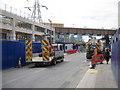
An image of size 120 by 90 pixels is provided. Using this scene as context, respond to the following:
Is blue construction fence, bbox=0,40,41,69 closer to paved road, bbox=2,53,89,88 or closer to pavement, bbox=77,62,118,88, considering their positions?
paved road, bbox=2,53,89,88

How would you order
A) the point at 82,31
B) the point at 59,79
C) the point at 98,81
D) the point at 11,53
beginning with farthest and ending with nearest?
the point at 82,31, the point at 11,53, the point at 59,79, the point at 98,81

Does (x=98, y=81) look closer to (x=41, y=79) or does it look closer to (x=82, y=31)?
(x=41, y=79)

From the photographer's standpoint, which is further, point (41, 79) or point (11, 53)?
point (11, 53)

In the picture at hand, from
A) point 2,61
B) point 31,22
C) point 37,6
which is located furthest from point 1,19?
point 37,6

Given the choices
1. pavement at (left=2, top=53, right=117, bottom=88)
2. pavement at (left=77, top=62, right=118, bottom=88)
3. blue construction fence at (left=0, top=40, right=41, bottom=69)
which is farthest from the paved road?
blue construction fence at (left=0, top=40, right=41, bottom=69)

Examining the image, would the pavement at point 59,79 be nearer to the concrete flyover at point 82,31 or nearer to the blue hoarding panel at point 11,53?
the blue hoarding panel at point 11,53

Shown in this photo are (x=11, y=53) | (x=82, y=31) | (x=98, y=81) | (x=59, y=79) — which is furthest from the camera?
(x=82, y=31)

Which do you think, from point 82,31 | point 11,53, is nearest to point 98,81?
point 11,53

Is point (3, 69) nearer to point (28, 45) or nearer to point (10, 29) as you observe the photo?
→ point (28, 45)

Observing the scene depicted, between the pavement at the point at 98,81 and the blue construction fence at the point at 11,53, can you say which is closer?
the pavement at the point at 98,81

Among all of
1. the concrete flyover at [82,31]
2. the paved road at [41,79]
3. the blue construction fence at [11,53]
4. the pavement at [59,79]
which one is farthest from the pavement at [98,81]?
the concrete flyover at [82,31]

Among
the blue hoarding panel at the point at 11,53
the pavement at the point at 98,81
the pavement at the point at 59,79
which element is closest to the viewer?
the pavement at the point at 98,81

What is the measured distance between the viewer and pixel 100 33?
67688mm

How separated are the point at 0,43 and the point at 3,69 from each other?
232 centimetres
